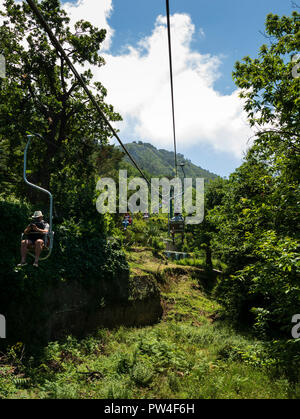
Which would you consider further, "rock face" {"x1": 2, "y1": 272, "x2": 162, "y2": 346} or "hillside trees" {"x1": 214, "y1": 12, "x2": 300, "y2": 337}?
"rock face" {"x1": 2, "y1": 272, "x2": 162, "y2": 346}

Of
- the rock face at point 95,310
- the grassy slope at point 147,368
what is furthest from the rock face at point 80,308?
the grassy slope at point 147,368

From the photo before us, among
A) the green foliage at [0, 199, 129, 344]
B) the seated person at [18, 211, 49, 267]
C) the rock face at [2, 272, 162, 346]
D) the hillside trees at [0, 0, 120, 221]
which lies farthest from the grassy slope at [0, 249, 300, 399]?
the hillside trees at [0, 0, 120, 221]

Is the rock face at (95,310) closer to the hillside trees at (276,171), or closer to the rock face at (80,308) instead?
the rock face at (80,308)

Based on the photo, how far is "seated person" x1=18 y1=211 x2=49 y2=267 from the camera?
8070 millimetres

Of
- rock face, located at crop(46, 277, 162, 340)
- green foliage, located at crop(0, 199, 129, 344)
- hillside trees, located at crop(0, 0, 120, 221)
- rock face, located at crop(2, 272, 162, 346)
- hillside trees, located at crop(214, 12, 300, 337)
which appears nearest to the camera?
hillside trees, located at crop(214, 12, 300, 337)

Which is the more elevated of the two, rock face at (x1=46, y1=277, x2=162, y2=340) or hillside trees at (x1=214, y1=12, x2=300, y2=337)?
hillside trees at (x1=214, y1=12, x2=300, y2=337)

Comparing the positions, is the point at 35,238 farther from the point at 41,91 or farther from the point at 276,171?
the point at 41,91

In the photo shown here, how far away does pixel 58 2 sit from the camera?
56.8 feet

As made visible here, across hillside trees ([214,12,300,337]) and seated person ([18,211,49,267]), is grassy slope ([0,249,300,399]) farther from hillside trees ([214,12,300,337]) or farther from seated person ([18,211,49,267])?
seated person ([18,211,49,267])

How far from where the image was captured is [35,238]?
827 centimetres

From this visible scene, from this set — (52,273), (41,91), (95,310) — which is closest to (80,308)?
(95,310)

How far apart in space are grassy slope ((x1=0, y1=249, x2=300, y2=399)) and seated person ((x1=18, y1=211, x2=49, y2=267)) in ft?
12.2
